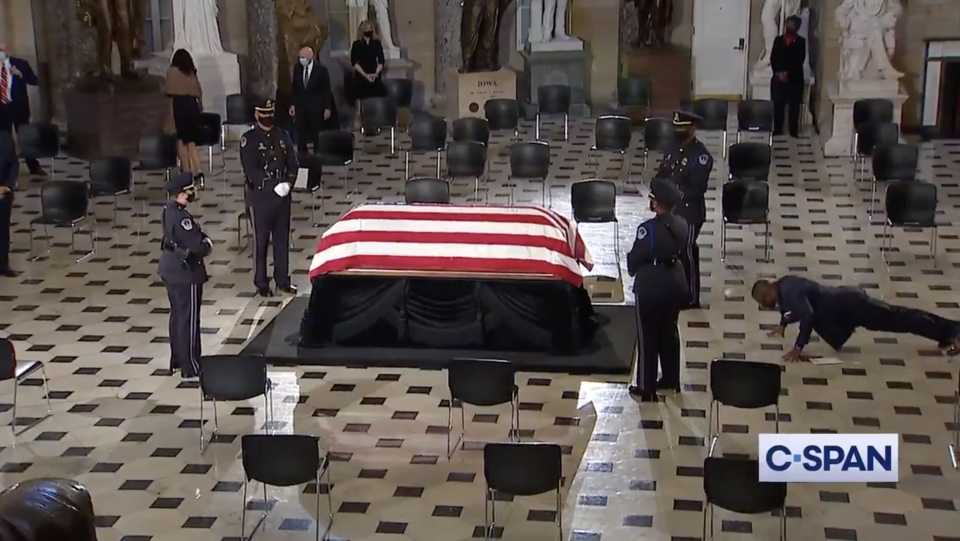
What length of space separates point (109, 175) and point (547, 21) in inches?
321

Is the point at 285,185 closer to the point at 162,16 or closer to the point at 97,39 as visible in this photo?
the point at 97,39

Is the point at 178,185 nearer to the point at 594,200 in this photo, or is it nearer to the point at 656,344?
the point at 656,344

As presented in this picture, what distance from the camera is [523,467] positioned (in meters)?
6.93

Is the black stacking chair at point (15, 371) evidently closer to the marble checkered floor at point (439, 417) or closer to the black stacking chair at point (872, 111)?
the marble checkered floor at point (439, 417)

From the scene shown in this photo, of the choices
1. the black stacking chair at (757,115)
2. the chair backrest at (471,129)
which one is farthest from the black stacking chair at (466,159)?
the black stacking chair at (757,115)

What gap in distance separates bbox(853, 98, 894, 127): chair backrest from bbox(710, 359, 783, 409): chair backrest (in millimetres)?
8294

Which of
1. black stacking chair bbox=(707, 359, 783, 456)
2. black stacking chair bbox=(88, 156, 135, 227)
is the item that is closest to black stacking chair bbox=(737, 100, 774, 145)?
black stacking chair bbox=(88, 156, 135, 227)

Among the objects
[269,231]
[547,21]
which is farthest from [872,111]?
[269,231]

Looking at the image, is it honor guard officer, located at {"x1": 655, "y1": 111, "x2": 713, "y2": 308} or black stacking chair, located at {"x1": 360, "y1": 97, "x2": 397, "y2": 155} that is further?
black stacking chair, located at {"x1": 360, "y1": 97, "x2": 397, "y2": 155}

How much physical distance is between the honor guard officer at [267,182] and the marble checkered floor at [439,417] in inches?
16.9

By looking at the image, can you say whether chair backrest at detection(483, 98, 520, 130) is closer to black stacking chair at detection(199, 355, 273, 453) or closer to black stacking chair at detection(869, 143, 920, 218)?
black stacking chair at detection(869, 143, 920, 218)

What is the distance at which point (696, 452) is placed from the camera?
8414 mm

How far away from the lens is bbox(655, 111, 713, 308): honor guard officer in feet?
34.2

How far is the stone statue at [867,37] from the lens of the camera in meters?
16.7
